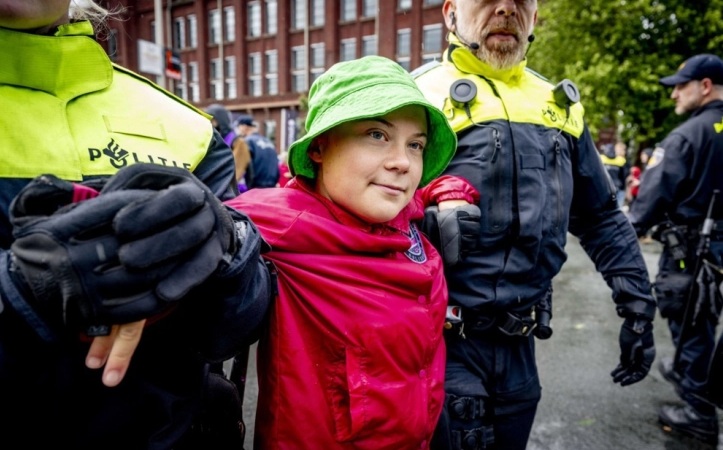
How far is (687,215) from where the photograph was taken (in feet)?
10.8

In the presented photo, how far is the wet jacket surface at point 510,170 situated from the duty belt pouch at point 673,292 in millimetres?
2034

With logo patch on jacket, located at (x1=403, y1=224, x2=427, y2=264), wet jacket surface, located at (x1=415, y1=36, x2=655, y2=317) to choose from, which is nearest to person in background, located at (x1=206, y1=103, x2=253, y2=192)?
wet jacket surface, located at (x1=415, y1=36, x2=655, y2=317)

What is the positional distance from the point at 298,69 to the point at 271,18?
12.1 ft

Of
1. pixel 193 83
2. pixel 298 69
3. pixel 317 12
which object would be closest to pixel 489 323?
pixel 317 12

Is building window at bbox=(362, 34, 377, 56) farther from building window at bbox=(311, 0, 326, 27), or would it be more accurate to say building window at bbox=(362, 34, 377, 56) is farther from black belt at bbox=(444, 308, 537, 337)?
black belt at bbox=(444, 308, 537, 337)

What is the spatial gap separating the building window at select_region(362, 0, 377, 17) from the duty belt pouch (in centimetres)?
2587

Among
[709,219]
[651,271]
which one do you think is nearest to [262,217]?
[709,219]

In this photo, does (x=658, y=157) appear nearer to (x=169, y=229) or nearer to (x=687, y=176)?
(x=687, y=176)

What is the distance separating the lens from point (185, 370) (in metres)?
1.00

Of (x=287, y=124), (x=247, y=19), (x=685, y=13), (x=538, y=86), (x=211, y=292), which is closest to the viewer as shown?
(x=211, y=292)

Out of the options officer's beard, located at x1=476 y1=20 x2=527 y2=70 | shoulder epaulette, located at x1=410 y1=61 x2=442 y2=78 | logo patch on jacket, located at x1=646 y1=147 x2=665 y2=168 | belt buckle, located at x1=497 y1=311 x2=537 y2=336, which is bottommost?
belt buckle, located at x1=497 y1=311 x2=537 y2=336

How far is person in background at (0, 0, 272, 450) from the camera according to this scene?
657 millimetres

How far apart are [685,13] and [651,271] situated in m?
12.4

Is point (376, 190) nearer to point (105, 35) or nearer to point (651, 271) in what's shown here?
point (105, 35)
